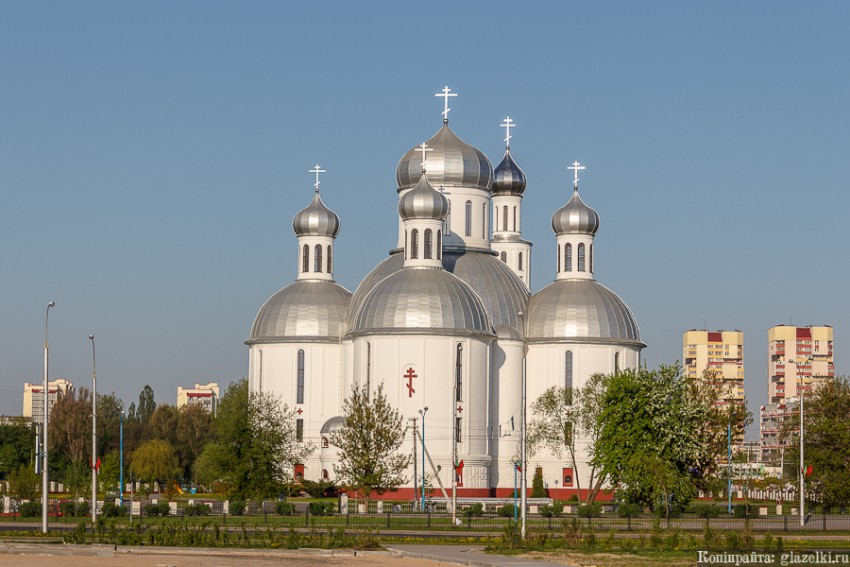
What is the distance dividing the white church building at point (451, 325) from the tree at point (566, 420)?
43.1 inches

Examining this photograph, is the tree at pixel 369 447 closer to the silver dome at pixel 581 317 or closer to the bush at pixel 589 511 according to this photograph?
the bush at pixel 589 511

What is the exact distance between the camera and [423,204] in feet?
292

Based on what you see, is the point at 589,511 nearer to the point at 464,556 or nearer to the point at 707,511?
the point at 707,511

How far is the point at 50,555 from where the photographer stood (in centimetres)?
4134

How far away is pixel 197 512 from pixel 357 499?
56.4 ft

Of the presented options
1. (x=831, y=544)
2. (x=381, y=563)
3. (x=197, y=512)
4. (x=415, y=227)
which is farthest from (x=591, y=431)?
(x=381, y=563)

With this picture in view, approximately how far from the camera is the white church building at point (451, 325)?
8644 centimetres

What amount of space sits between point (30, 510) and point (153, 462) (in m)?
47.1

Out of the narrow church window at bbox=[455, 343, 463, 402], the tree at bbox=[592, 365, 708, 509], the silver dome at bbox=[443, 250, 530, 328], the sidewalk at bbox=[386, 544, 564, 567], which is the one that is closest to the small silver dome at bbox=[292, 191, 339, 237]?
the silver dome at bbox=[443, 250, 530, 328]

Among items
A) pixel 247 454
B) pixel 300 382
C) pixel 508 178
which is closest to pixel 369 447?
pixel 247 454

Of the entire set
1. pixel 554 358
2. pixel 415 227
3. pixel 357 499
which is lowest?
pixel 357 499

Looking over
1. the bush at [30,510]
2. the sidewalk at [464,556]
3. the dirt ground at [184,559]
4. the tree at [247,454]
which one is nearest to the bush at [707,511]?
the tree at [247,454]

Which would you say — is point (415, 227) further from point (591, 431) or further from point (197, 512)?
point (197, 512)

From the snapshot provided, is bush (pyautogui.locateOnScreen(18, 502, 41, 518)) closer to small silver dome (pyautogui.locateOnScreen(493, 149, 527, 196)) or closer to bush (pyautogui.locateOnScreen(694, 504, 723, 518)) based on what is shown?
bush (pyautogui.locateOnScreen(694, 504, 723, 518))
